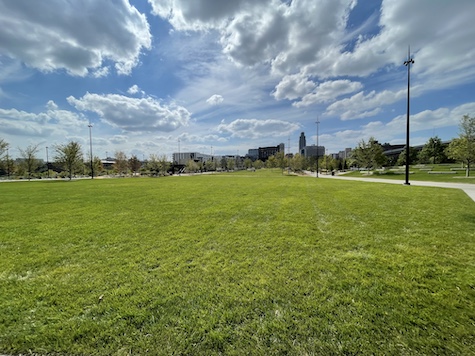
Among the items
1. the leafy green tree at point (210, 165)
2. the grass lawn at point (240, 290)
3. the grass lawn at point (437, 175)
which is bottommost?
the grass lawn at point (240, 290)

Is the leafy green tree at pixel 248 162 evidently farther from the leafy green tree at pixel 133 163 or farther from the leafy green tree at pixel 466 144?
the leafy green tree at pixel 466 144

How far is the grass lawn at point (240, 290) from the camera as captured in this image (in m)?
2.45

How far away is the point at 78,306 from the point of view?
3.13 meters

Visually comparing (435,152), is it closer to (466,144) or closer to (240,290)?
(466,144)

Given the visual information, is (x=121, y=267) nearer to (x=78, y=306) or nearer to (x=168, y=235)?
(x=78, y=306)

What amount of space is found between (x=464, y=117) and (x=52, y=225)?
4695cm

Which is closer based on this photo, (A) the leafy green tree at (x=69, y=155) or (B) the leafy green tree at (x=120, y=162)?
(A) the leafy green tree at (x=69, y=155)

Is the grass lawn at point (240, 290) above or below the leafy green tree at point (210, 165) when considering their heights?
below

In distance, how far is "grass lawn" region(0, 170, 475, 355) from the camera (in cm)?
245

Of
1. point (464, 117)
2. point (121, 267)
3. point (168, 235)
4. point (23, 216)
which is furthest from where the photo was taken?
point (464, 117)

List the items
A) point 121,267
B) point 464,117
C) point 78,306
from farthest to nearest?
point 464,117 → point 121,267 → point 78,306

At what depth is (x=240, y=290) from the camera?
3422 millimetres

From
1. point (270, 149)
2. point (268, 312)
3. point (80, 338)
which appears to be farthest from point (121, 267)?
point (270, 149)

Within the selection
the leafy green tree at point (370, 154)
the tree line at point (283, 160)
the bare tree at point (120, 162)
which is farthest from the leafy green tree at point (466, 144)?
the bare tree at point (120, 162)
